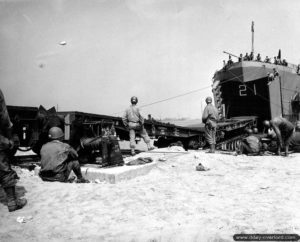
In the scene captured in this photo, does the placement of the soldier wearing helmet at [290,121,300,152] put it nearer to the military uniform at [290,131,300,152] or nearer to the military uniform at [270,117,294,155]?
the military uniform at [290,131,300,152]

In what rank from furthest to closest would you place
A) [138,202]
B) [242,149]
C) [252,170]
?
[242,149] → [252,170] → [138,202]

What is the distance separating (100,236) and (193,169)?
13.7 ft

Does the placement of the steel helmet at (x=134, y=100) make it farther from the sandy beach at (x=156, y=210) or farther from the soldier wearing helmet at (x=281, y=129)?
the soldier wearing helmet at (x=281, y=129)

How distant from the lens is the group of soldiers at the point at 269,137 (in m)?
9.06

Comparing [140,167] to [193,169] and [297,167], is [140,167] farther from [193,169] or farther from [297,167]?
[297,167]

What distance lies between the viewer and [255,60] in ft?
52.6

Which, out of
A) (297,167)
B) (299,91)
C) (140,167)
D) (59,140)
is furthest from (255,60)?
(59,140)

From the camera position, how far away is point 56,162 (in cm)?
499

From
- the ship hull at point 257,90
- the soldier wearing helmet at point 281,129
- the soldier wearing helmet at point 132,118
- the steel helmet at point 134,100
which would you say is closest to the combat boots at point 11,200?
the soldier wearing helmet at point 132,118

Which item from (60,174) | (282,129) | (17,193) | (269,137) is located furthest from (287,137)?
(17,193)

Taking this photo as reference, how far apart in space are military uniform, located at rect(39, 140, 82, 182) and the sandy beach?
22 cm

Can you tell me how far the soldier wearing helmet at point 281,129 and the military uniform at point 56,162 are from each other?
20.7 feet

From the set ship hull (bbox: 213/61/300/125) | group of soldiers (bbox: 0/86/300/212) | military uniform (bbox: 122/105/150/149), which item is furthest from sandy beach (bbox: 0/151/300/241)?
ship hull (bbox: 213/61/300/125)

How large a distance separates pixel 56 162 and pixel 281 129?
7014mm
